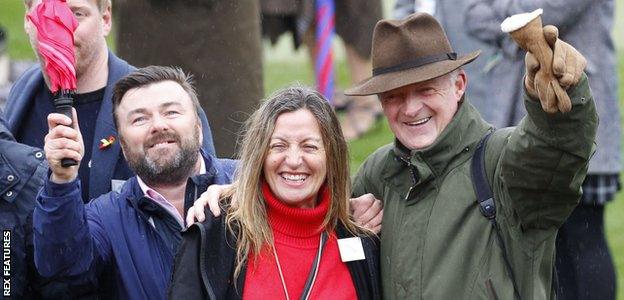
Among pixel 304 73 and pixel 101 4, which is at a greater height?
pixel 101 4

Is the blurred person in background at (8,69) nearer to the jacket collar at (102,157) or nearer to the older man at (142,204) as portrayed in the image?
the jacket collar at (102,157)

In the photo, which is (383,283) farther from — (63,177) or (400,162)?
(63,177)

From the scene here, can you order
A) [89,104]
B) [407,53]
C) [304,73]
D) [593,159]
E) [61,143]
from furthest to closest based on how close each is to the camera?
[304,73], [593,159], [89,104], [407,53], [61,143]

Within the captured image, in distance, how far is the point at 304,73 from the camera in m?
16.6

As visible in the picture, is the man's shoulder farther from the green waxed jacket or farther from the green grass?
the green grass

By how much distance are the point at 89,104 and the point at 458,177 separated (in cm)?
166

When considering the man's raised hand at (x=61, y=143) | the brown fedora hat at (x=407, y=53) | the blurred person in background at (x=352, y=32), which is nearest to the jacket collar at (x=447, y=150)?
the brown fedora hat at (x=407, y=53)

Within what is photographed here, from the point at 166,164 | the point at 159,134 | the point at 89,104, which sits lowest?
the point at 166,164

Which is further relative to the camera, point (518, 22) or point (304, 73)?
point (304, 73)

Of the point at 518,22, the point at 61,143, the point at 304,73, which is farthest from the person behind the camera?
the point at 304,73

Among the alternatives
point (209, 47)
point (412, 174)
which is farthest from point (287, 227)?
point (209, 47)

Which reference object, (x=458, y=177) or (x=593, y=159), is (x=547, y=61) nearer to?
(x=458, y=177)

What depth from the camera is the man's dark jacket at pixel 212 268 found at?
215 inches

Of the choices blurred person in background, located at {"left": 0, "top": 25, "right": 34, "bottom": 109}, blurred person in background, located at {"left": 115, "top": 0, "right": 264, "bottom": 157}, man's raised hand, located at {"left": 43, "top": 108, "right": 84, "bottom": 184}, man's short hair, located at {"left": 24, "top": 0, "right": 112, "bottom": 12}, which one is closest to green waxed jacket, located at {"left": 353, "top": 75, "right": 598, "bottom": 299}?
man's raised hand, located at {"left": 43, "top": 108, "right": 84, "bottom": 184}
